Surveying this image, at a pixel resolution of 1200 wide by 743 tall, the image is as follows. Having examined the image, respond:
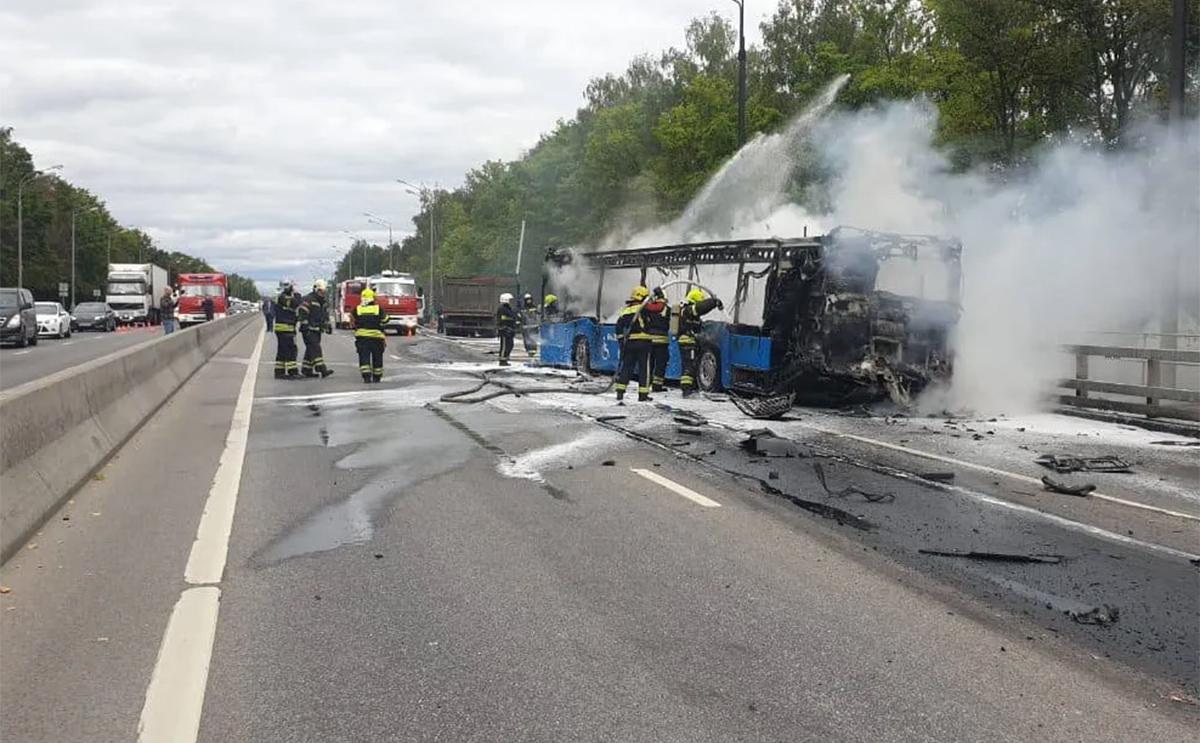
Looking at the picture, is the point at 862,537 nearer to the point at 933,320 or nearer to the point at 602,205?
the point at 933,320

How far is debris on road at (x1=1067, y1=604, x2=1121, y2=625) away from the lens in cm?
492

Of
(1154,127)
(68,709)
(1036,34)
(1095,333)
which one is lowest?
(68,709)

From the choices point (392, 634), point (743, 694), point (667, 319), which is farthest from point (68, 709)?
point (667, 319)

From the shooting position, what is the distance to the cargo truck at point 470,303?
135 feet

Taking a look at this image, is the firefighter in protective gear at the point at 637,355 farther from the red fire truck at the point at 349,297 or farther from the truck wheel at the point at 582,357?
the red fire truck at the point at 349,297

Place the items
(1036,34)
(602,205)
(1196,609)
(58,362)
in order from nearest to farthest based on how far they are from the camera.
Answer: (1196,609) → (1036,34) → (58,362) → (602,205)

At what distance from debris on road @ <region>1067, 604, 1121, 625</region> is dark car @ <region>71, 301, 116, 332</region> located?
49031 millimetres

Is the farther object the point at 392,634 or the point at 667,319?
the point at 667,319

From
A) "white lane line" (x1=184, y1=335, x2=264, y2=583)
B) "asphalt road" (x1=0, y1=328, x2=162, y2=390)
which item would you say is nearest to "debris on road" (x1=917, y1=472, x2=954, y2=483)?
"white lane line" (x1=184, y1=335, x2=264, y2=583)

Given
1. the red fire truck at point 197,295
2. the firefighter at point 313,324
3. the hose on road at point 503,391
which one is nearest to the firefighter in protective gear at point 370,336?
the firefighter at point 313,324

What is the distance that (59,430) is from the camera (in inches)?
300

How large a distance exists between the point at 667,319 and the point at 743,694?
11428 mm

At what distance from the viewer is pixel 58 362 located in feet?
75.8

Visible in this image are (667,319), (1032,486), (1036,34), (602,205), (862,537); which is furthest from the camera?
(602,205)
